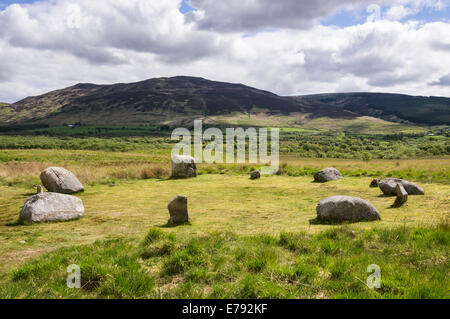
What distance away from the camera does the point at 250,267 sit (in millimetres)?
6230

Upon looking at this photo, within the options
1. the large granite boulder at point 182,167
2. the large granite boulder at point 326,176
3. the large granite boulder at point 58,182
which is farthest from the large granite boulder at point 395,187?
the large granite boulder at point 58,182

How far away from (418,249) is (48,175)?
2020cm

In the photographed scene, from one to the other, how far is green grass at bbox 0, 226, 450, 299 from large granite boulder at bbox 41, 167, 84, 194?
41.8ft

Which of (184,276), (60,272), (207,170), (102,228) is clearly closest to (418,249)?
(184,276)

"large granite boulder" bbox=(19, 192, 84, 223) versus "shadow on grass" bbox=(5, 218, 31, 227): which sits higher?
"large granite boulder" bbox=(19, 192, 84, 223)

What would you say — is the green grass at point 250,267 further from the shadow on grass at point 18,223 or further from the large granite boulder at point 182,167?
the large granite boulder at point 182,167

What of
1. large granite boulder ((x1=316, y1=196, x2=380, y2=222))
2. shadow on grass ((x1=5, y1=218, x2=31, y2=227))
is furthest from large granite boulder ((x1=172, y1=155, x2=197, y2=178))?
large granite boulder ((x1=316, y1=196, x2=380, y2=222))

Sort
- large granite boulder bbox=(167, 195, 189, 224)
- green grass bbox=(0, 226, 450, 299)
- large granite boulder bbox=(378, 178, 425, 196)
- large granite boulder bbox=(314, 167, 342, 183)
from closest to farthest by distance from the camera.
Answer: green grass bbox=(0, 226, 450, 299), large granite boulder bbox=(167, 195, 189, 224), large granite boulder bbox=(378, 178, 425, 196), large granite boulder bbox=(314, 167, 342, 183)

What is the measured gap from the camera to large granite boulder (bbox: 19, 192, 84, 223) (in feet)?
38.2

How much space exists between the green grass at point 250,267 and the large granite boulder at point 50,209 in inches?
202

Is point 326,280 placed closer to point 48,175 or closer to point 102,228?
point 102,228

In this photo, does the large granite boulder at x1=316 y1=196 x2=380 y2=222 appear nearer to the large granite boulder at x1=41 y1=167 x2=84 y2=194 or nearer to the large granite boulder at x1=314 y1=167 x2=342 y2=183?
the large granite boulder at x1=314 y1=167 x2=342 y2=183

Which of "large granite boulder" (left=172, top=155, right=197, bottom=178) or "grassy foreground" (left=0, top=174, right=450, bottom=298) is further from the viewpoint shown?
"large granite boulder" (left=172, top=155, right=197, bottom=178)

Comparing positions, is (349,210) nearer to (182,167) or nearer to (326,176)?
(326,176)
